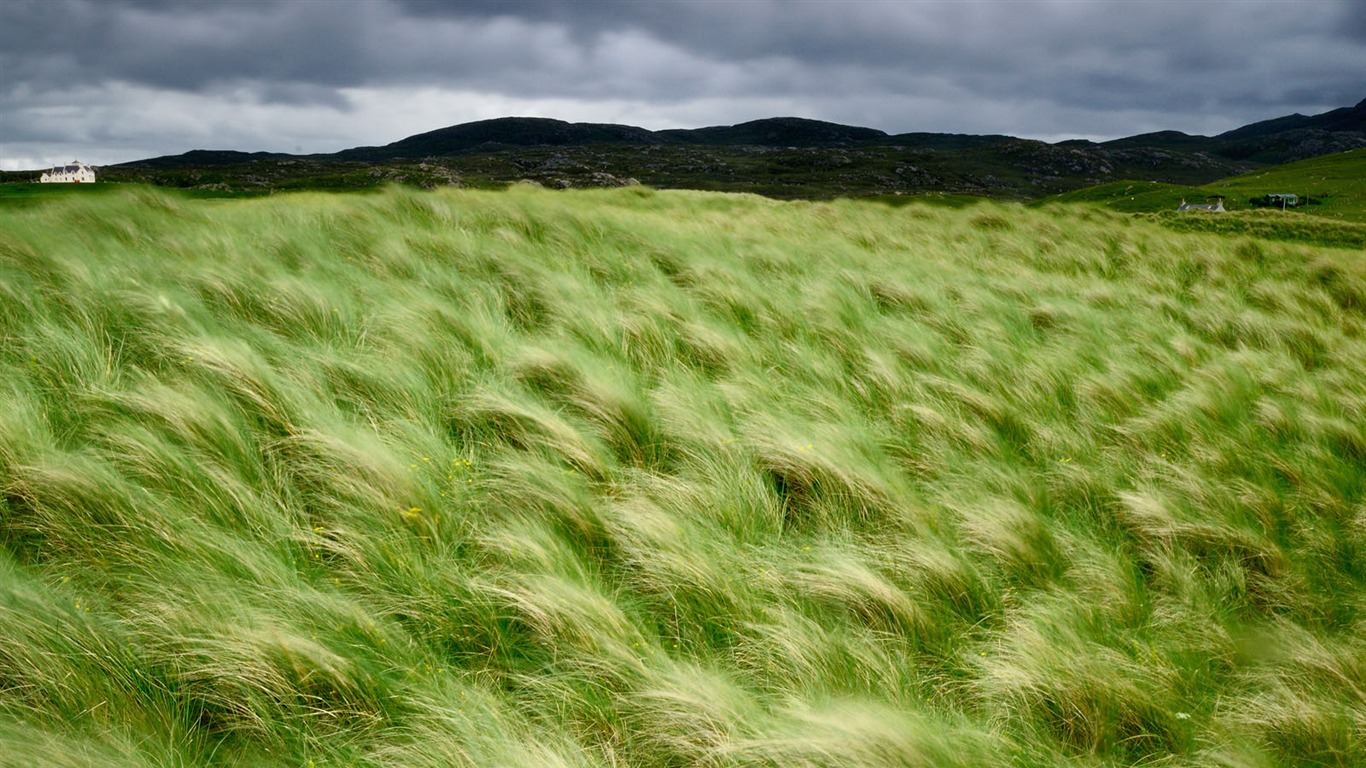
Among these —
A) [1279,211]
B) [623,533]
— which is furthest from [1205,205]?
[623,533]

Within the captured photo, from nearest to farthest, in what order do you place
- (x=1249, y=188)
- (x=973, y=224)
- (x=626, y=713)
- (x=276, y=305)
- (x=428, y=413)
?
(x=626, y=713), (x=428, y=413), (x=276, y=305), (x=973, y=224), (x=1249, y=188)

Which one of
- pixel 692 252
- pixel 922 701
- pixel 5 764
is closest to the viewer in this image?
pixel 5 764

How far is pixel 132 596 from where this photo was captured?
2072 mm

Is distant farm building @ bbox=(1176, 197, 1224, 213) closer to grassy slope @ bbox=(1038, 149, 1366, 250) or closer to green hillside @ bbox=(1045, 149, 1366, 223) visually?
green hillside @ bbox=(1045, 149, 1366, 223)

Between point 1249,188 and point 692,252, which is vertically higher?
point 1249,188

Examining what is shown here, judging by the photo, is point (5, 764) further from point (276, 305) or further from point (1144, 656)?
point (276, 305)

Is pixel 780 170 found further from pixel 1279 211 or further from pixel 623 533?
pixel 623 533

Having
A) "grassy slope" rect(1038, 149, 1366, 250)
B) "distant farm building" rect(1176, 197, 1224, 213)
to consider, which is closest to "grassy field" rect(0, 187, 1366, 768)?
"grassy slope" rect(1038, 149, 1366, 250)

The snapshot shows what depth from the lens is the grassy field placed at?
1.90 metres

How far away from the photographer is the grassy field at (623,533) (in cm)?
190

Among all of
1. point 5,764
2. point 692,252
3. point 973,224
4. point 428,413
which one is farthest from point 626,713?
point 973,224

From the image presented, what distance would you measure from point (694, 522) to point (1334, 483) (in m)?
3.72

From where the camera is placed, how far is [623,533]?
8.94ft

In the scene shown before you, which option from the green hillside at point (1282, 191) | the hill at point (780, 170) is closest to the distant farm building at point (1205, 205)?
the green hillside at point (1282, 191)
